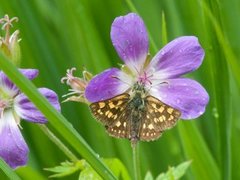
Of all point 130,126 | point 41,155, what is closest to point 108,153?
point 41,155

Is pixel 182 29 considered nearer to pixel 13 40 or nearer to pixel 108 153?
pixel 108 153

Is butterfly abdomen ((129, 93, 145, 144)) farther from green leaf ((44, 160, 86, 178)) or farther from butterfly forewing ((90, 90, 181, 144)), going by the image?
green leaf ((44, 160, 86, 178))

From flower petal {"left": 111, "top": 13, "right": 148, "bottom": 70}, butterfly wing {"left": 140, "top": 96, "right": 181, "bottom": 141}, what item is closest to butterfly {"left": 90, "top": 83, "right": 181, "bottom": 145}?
butterfly wing {"left": 140, "top": 96, "right": 181, "bottom": 141}

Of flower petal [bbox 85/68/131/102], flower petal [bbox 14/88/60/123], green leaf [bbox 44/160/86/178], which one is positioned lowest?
green leaf [bbox 44/160/86/178]

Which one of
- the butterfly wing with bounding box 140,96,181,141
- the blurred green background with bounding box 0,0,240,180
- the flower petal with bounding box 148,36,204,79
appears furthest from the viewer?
the blurred green background with bounding box 0,0,240,180

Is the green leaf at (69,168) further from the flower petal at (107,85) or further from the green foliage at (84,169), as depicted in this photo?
the flower petal at (107,85)

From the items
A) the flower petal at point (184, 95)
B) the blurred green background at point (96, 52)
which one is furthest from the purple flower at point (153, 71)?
the blurred green background at point (96, 52)

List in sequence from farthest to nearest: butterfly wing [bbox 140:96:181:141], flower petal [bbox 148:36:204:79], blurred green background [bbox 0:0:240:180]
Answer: blurred green background [bbox 0:0:240:180]
flower petal [bbox 148:36:204:79]
butterfly wing [bbox 140:96:181:141]
